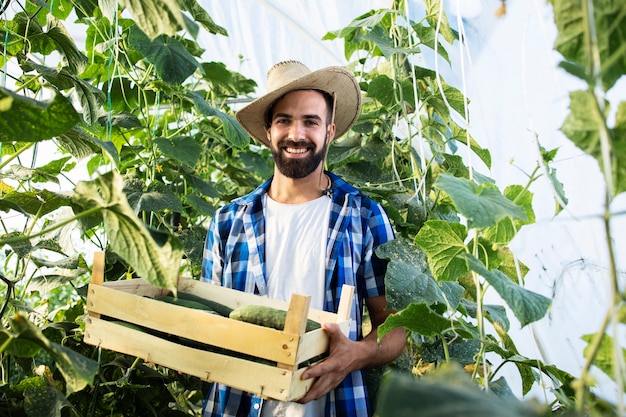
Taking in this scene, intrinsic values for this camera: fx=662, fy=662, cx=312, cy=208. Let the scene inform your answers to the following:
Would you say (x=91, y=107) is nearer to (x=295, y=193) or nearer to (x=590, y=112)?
(x=295, y=193)

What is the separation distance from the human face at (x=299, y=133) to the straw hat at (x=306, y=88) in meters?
0.03

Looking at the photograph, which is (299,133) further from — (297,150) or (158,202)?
(158,202)

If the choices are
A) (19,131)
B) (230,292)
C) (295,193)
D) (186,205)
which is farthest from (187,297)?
(186,205)

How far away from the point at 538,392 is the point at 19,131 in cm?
142

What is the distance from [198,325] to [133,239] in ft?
1.13

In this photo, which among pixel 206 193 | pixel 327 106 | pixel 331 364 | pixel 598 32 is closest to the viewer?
pixel 598 32

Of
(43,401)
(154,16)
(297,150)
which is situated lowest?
(43,401)

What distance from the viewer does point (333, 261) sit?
4.96ft

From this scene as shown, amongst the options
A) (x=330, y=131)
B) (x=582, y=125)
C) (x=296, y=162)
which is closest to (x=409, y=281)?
(x=296, y=162)

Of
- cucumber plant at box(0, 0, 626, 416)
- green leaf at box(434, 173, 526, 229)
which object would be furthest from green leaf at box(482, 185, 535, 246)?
green leaf at box(434, 173, 526, 229)

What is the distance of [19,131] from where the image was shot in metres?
0.80

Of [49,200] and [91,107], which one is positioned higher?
[91,107]

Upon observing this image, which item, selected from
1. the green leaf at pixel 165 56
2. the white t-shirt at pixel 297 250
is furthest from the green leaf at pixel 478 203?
the green leaf at pixel 165 56

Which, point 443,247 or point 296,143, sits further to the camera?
point 296,143
